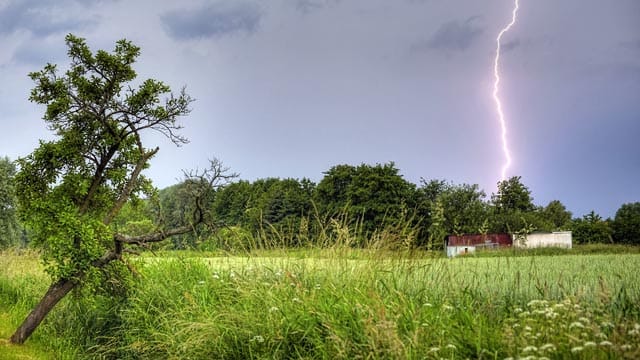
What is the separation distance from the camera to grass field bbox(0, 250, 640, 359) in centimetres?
487

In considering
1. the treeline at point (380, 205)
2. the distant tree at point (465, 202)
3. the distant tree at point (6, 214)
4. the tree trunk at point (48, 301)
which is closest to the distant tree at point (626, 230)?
the treeline at point (380, 205)

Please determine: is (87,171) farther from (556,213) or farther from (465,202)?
(556,213)

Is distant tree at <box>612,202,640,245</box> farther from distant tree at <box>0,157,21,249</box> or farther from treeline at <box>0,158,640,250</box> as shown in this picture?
distant tree at <box>0,157,21,249</box>

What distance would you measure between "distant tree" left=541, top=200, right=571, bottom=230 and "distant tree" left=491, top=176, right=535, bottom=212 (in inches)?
228

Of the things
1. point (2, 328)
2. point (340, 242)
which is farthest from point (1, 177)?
point (340, 242)

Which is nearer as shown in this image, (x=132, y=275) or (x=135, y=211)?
(x=132, y=275)

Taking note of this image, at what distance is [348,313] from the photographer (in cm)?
594

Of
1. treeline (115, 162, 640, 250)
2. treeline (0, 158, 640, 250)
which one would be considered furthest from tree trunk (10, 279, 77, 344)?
treeline (115, 162, 640, 250)

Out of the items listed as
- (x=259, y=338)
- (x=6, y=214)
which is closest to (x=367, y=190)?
(x=6, y=214)

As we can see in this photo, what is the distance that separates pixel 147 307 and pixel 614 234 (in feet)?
107

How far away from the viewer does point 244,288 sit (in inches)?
321

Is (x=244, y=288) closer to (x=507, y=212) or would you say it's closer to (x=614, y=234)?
(x=614, y=234)

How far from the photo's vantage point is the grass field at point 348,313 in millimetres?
4871

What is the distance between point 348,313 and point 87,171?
21.5 ft
